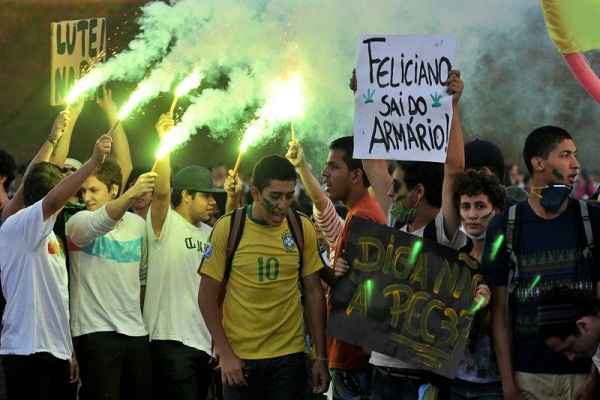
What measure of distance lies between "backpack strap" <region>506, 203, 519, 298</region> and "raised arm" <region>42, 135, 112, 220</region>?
8.59ft

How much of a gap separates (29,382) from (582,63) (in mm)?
3926

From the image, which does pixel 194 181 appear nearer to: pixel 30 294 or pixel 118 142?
pixel 118 142

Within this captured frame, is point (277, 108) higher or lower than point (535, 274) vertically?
higher

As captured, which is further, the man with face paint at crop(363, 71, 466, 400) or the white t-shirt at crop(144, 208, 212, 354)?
the white t-shirt at crop(144, 208, 212, 354)

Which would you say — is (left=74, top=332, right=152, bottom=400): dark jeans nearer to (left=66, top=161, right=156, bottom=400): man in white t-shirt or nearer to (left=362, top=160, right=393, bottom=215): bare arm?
(left=66, top=161, right=156, bottom=400): man in white t-shirt

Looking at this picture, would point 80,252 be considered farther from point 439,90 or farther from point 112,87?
point 439,90

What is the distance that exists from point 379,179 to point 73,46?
277 centimetres

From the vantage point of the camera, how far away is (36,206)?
7.39 m

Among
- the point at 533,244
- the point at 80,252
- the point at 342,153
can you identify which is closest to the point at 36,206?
the point at 80,252

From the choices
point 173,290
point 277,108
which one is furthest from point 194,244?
point 277,108

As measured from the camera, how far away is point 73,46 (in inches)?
351

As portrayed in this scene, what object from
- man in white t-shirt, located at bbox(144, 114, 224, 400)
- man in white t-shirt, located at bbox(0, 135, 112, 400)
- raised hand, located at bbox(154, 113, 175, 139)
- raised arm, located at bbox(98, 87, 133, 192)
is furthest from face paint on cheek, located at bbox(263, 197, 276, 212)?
raised arm, located at bbox(98, 87, 133, 192)

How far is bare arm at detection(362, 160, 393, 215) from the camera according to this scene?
7438mm

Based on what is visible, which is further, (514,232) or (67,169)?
(67,169)
